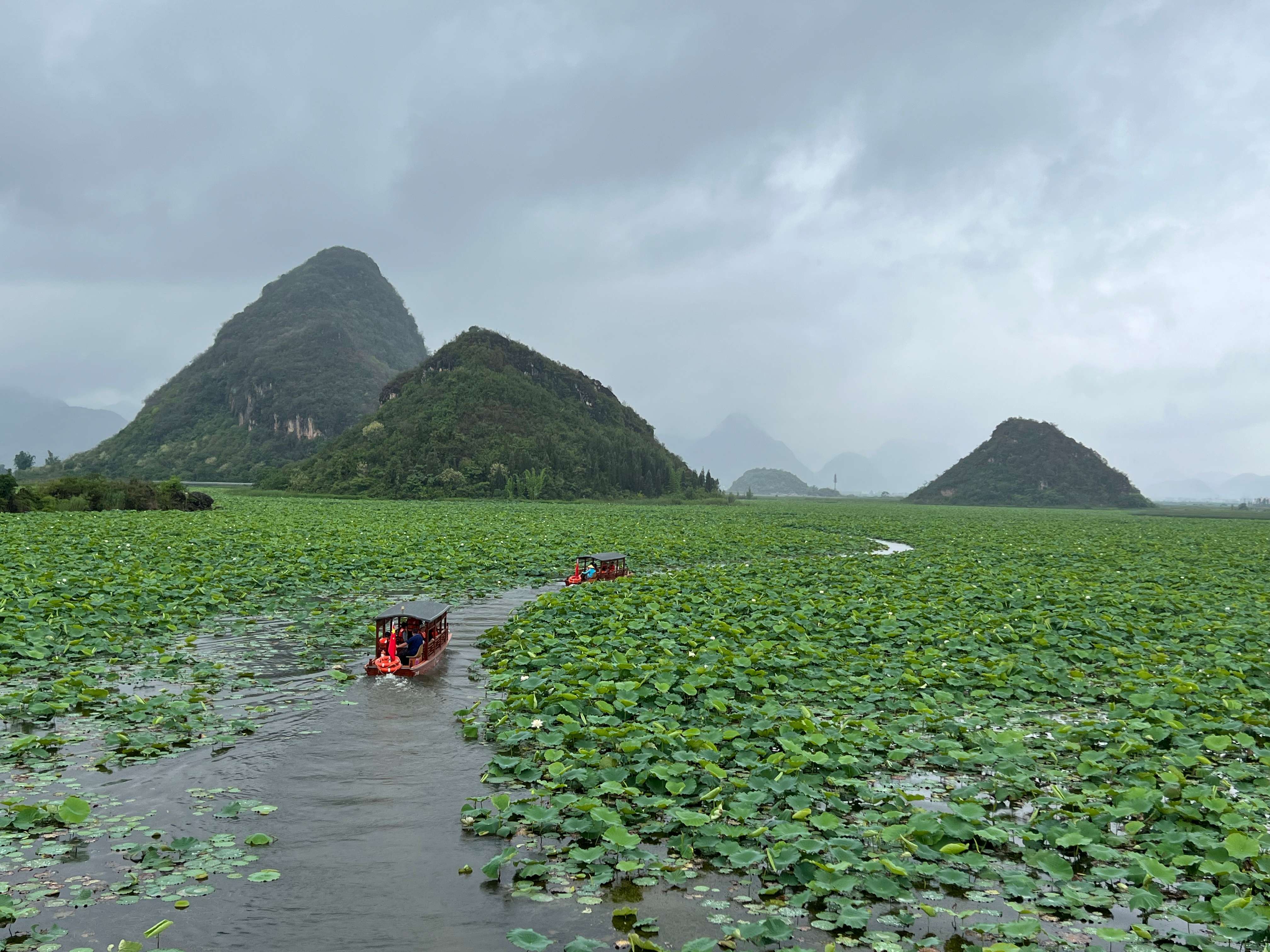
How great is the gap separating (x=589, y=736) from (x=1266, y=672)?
9754 mm

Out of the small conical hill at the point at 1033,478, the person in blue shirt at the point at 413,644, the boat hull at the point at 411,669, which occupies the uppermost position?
the small conical hill at the point at 1033,478

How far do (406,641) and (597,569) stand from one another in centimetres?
850

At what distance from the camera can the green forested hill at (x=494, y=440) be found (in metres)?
82.6

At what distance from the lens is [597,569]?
1927cm

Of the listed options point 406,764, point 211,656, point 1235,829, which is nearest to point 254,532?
point 211,656

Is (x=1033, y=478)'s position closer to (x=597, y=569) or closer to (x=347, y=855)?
(x=597, y=569)

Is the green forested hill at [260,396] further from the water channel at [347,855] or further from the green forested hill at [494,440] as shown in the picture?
the water channel at [347,855]

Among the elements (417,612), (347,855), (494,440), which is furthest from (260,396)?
(347,855)

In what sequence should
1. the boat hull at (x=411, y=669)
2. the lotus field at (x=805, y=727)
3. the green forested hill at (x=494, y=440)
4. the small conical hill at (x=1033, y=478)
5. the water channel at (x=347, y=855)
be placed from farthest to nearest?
the small conical hill at (x=1033, y=478), the green forested hill at (x=494, y=440), the boat hull at (x=411, y=669), the lotus field at (x=805, y=727), the water channel at (x=347, y=855)

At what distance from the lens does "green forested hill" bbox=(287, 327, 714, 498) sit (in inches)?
3250

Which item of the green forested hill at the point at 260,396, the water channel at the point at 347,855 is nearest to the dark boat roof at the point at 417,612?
the water channel at the point at 347,855

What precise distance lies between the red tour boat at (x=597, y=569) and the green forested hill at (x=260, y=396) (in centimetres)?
11425

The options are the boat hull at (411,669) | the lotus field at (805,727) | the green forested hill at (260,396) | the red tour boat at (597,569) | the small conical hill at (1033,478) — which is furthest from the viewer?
the small conical hill at (1033,478)

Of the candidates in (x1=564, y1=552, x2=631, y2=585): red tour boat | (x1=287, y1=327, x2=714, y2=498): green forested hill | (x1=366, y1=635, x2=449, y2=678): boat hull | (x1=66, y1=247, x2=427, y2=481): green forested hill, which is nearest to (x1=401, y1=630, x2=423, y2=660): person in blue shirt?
(x1=366, y1=635, x2=449, y2=678): boat hull
